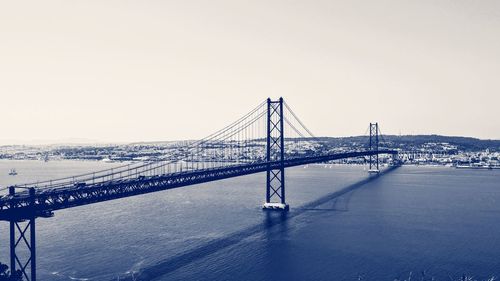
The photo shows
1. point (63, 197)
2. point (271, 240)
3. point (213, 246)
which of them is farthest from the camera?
point (271, 240)

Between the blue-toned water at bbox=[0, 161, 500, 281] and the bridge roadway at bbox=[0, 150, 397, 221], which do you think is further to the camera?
the blue-toned water at bbox=[0, 161, 500, 281]

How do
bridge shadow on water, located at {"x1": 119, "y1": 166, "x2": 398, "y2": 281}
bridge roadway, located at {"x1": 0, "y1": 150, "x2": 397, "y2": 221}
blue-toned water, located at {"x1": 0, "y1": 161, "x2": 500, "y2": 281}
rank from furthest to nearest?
blue-toned water, located at {"x1": 0, "y1": 161, "x2": 500, "y2": 281} < bridge shadow on water, located at {"x1": 119, "y1": 166, "x2": 398, "y2": 281} < bridge roadway, located at {"x1": 0, "y1": 150, "x2": 397, "y2": 221}

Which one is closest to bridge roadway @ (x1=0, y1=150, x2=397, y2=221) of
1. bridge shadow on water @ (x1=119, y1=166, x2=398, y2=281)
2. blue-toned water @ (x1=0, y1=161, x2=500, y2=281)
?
blue-toned water @ (x1=0, y1=161, x2=500, y2=281)

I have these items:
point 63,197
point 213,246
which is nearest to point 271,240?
point 213,246

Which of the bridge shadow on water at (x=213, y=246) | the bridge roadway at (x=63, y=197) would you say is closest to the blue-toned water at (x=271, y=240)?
the bridge shadow on water at (x=213, y=246)

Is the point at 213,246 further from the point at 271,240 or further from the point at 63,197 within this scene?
the point at 63,197

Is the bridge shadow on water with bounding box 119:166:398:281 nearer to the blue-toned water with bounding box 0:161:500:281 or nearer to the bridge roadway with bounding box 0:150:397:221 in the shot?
the blue-toned water with bounding box 0:161:500:281

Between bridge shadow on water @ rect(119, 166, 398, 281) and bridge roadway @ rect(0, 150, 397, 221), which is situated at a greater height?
bridge roadway @ rect(0, 150, 397, 221)

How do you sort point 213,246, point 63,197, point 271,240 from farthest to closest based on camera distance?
point 271,240
point 213,246
point 63,197

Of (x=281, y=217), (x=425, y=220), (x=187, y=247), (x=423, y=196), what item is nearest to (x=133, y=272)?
(x=187, y=247)
